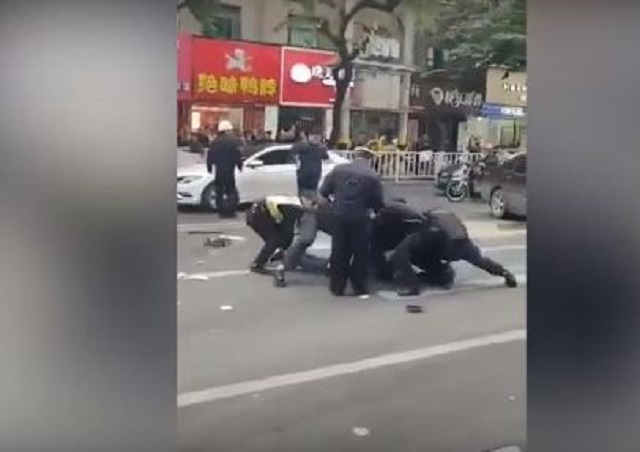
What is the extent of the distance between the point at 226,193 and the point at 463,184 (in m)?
0.80

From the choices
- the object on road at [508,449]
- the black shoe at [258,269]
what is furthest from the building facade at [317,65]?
the object on road at [508,449]

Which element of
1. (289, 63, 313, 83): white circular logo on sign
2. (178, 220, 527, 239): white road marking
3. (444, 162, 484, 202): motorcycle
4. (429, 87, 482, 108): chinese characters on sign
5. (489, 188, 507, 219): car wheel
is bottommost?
(178, 220, 527, 239): white road marking

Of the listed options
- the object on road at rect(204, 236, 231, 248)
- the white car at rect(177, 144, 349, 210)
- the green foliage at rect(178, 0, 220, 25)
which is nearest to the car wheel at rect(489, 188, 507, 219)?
the white car at rect(177, 144, 349, 210)

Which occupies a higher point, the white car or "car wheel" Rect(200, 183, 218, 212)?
the white car

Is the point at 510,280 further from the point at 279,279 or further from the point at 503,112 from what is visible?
the point at 279,279

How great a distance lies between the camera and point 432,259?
9.27ft

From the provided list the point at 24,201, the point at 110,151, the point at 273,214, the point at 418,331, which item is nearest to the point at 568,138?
the point at 418,331

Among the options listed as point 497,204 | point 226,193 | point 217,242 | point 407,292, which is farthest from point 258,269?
point 497,204

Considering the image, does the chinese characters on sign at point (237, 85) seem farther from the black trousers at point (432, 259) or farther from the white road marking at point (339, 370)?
the white road marking at point (339, 370)

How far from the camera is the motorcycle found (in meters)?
2.79

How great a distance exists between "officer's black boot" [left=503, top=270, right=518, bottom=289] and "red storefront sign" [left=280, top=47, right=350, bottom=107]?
0.82 m

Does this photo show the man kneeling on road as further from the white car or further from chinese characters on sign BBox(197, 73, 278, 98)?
chinese characters on sign BBox(197, 73, 278, 98)

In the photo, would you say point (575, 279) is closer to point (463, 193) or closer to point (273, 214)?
point (463, 193)

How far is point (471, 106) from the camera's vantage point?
2777 mm
